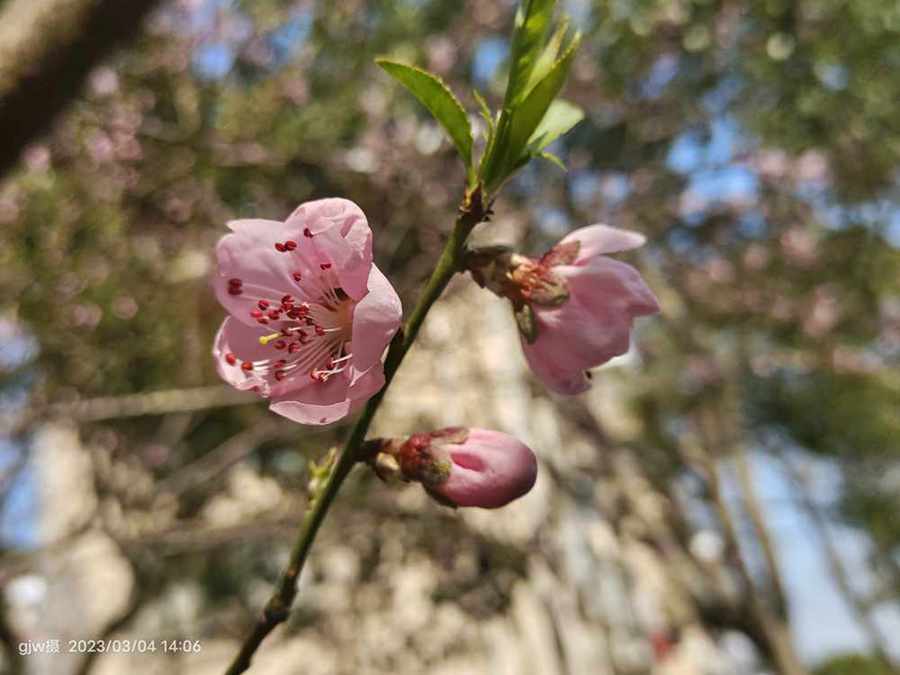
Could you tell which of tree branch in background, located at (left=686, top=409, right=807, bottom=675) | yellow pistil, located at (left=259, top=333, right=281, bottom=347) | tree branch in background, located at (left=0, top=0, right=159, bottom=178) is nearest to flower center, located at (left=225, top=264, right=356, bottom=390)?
yellow pistil, located at (left=259, top=333, right=281, bottom=347)

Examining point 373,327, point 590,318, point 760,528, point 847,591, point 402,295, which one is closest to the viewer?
point 373,327

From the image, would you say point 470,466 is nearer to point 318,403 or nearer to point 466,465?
point 466,465

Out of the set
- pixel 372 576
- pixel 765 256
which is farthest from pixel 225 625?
pixel 765 256

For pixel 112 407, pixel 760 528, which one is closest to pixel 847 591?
pixel 760 528

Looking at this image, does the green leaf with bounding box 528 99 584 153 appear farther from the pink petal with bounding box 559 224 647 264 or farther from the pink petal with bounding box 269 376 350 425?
the pink petal with bounding box 269 376 350 425

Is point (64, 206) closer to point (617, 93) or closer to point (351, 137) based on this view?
point (351, 137)

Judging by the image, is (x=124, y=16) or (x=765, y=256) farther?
(x=765, y=256)

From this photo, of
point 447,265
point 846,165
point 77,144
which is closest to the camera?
point 447,265
